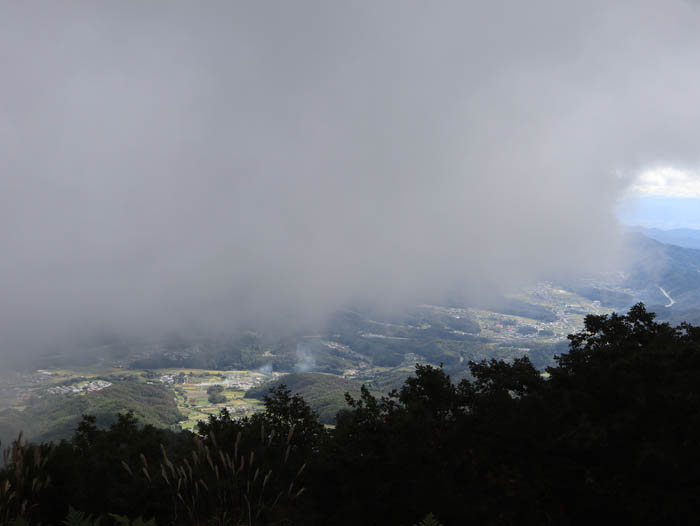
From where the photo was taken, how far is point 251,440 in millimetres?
11992

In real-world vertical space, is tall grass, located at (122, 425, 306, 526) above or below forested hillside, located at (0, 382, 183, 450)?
above

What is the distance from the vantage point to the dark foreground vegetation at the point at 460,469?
7.84 meters

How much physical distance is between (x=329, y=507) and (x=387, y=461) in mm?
1650

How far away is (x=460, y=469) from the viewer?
10.2 m

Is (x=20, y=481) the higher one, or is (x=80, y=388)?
(x=20, y=481)

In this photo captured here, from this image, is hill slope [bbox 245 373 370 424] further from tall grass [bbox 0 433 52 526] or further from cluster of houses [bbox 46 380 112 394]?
tall grass [bbox 0 433 52 526]

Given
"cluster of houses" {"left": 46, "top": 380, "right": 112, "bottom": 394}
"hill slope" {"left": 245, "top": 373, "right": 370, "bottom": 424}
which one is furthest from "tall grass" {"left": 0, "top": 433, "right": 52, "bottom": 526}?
"cluster of houses" {"left": 46, "top": 380, "right": 112, "bottom": 394}

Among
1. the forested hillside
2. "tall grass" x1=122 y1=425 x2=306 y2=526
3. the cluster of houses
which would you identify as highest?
"tall grass" x1=122 y1=425 x2=306 y2=526

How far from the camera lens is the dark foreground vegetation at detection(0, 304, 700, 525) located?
7.84 m

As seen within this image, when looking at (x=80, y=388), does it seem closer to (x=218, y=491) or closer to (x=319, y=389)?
(x=319, y=389)

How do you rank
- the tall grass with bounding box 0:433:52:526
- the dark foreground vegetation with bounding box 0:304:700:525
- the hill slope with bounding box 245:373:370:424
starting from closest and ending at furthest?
the tall grass with bounding box 0:433:52:526, the dark foreground vegetation with bounding box 0:304:700:525, the hill slope with bounding box 245:373:370:424

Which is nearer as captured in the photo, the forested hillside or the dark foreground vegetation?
the dark foreground vegetation

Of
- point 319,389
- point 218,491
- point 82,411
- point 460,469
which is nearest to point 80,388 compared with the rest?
point 82,411

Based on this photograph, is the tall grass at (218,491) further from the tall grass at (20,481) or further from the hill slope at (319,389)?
the hill slope at (319,389)
